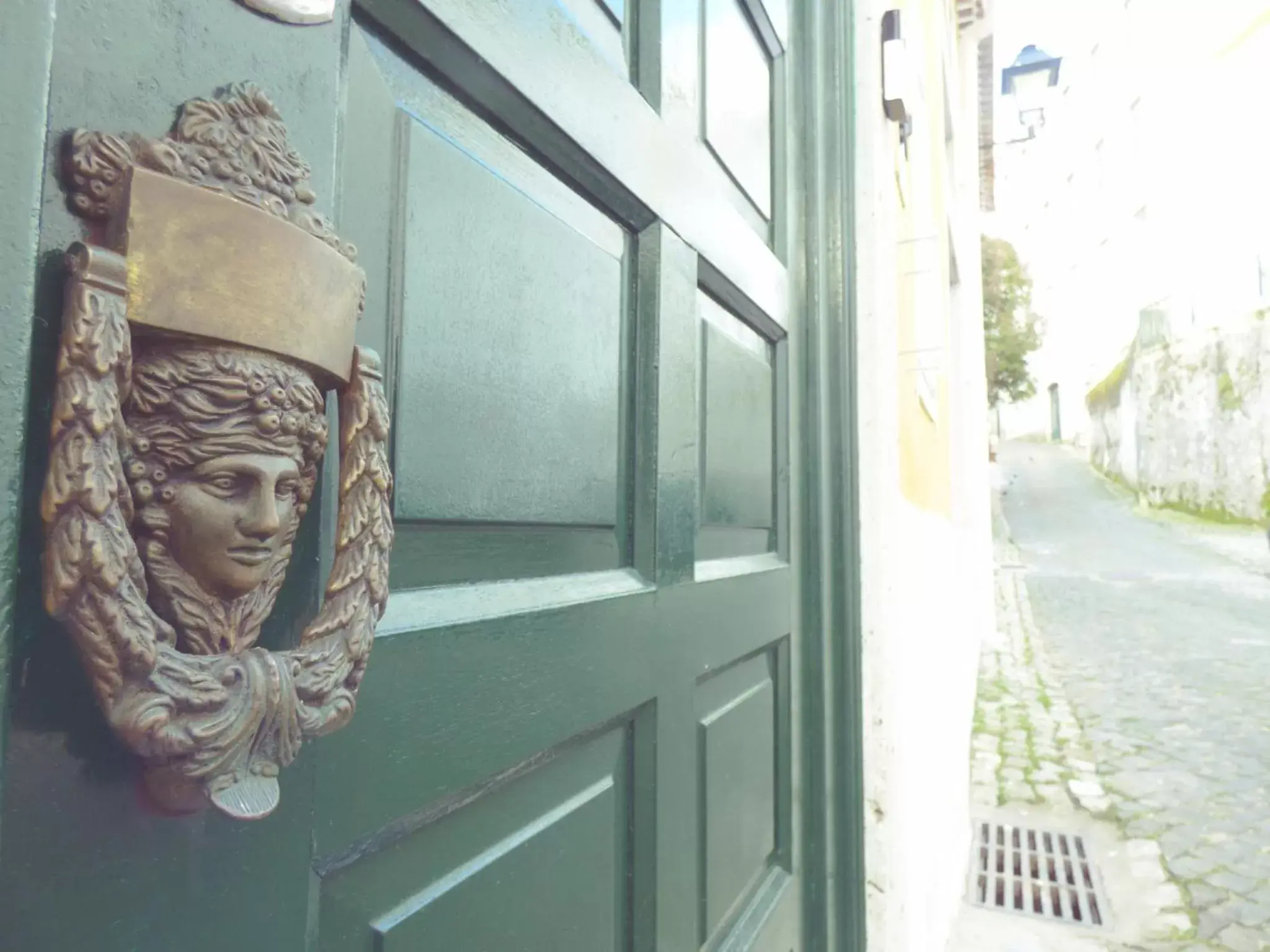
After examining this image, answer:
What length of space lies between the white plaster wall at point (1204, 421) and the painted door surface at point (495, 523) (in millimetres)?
16606

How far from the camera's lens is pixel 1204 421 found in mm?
15859

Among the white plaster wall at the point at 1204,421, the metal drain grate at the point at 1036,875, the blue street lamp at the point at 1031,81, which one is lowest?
the metal drain grate at the point at 1036,875

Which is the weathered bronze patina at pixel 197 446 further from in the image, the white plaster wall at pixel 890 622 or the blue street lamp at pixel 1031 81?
the blue street lamp at pixel 1031 81

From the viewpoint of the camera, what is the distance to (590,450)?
2.84 feet

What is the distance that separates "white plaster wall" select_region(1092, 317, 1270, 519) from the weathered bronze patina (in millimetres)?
17356

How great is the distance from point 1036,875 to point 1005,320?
14.8 m

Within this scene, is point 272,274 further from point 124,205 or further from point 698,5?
point 698,5

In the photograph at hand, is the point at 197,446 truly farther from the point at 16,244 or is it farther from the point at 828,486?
the point at 828,486

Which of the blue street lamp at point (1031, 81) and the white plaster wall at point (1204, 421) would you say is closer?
the blue street lamp at point (1031, 81)

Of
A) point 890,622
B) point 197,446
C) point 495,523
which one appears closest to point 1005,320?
point 890,622

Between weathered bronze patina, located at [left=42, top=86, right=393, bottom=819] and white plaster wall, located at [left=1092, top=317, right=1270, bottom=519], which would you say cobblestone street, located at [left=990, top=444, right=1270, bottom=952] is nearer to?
weathered bronze patina, located at [left=42, top=86, right=393, bottom=819]

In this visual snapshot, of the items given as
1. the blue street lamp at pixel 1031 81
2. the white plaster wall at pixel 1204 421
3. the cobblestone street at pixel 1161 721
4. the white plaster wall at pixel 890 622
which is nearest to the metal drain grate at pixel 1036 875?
the cobblestone street at pixel 1161 721

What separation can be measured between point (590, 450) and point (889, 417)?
41.6 inches

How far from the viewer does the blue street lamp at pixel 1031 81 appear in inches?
276
